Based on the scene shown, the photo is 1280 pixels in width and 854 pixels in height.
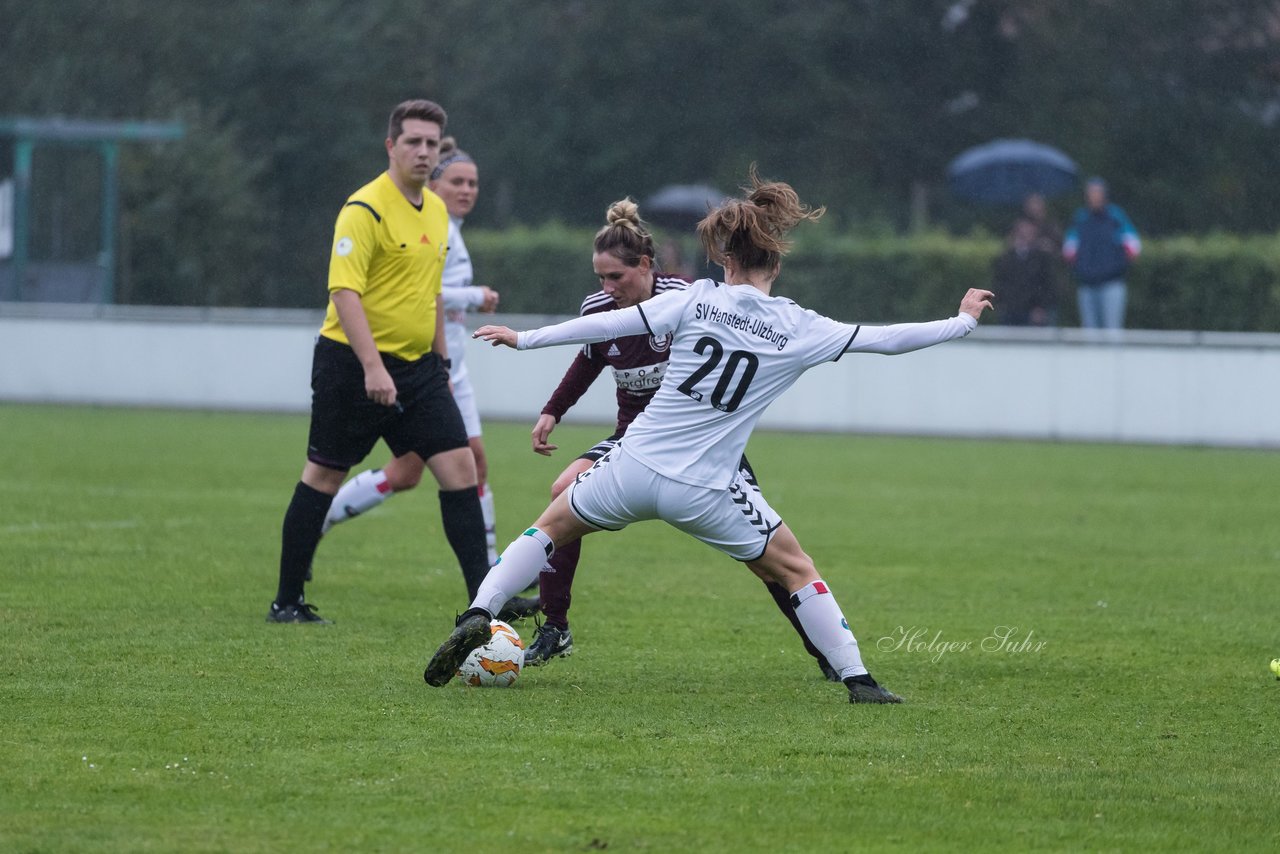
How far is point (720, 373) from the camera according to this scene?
20.3ft

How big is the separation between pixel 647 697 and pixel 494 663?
0.54 metres

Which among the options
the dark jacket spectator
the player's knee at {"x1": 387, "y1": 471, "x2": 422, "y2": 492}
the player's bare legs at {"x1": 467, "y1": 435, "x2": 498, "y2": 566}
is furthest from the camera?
the dark jacket spectator

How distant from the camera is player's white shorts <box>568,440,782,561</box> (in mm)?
6223

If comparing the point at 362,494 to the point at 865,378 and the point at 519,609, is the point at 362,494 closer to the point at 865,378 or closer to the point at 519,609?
the point at 519,609

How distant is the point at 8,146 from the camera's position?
24797 mm

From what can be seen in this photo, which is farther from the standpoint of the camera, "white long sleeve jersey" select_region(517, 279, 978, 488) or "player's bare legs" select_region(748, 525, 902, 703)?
"player's bare legs" select_region(748, 525, 902, 703)

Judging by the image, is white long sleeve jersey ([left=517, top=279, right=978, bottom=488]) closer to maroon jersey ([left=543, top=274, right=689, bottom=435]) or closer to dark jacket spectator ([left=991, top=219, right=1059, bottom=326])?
maroon jersey ([left=543, top=274, right=689, bottom=435])

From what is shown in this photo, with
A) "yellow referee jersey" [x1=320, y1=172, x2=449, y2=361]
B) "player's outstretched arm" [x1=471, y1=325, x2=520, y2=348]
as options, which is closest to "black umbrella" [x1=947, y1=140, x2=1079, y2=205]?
"yellow referee jersey" [x1=320, y1=172, x2=449, y2=361]

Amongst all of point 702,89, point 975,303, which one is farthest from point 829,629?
point 702,89

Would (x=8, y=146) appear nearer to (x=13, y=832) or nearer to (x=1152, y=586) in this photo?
(x=1152, y=586)

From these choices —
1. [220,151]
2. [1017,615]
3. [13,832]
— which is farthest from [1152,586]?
[220,151]

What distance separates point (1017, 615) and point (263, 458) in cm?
876

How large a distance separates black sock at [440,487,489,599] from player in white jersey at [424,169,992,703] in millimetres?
1377

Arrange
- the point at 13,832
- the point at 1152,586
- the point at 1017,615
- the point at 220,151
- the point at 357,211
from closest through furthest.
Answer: the point at 13,832, the point at 357,211, the point at 1017,615, the point at 1152,586, the point at 220,151
